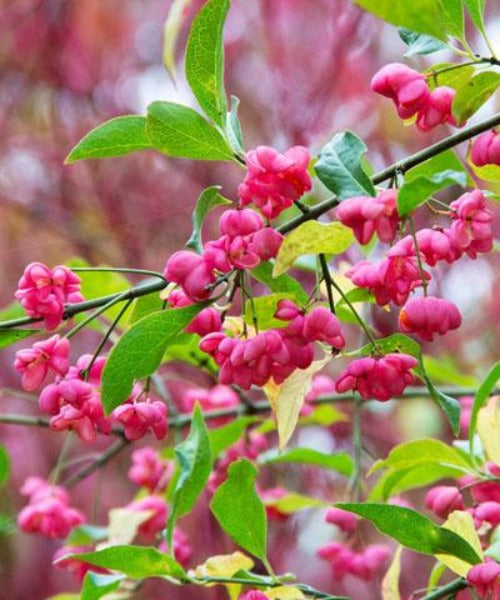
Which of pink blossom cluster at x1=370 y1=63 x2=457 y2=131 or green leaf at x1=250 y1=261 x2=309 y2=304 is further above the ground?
pink blossom cluster at x1=370 y1=63 x2=457 y2=131

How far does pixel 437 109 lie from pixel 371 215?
0.57ft

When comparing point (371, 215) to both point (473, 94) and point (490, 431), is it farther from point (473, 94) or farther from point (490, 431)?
point (490, 431)

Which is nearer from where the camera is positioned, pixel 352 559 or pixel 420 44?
pixel 420 44

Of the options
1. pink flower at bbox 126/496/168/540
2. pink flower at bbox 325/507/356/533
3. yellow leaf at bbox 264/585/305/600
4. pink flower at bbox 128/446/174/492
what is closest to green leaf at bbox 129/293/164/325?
yellow leaf at bbox 264/585/305/600

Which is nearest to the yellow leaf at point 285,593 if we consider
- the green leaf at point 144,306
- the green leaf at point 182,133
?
the green leaf at point 144,306

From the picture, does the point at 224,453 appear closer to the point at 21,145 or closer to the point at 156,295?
the point at 156,295

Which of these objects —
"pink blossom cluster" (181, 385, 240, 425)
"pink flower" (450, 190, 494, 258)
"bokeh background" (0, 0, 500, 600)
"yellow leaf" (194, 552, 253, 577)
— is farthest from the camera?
"bokeh background" (0, 0, 500, 600)

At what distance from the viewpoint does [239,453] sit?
1622 millimetres

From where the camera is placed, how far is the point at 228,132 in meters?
0.93

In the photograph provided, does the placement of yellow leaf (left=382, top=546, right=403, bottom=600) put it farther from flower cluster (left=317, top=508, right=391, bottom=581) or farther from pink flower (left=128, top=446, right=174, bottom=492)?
pink flower (left=128, top=446, right=174, bottom=492)

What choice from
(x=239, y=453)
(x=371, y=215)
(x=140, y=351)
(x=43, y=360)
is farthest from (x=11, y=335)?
(x=239, y=453)

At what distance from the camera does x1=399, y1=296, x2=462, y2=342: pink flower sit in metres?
0.90

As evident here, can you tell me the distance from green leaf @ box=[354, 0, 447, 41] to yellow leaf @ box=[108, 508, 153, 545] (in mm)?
774

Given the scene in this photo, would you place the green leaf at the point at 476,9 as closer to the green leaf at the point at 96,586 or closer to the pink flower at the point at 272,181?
the pink flower at the point at 272,181
